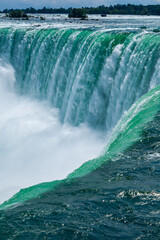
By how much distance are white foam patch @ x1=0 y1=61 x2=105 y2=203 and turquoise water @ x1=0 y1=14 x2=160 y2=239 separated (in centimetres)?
4

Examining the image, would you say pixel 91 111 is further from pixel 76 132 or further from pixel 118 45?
pixel 118 45

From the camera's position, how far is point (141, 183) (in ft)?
16.6

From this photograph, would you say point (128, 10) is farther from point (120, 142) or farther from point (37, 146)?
point (120, 142)

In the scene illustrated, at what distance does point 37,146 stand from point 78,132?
174cm

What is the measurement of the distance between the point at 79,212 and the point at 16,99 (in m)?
15.0

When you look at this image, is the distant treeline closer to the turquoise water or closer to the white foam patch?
the turquoise water

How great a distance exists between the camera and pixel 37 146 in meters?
12.9

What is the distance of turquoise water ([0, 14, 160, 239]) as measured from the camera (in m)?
4.46

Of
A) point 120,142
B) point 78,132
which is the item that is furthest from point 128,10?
point 120,142

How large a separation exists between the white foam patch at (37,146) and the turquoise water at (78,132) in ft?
0.13

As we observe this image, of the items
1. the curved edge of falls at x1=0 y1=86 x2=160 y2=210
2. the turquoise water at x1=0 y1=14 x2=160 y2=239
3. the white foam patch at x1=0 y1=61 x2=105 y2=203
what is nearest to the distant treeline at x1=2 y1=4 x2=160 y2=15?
the turquoise water at x1=0 y1=14 x2=160 y2=239

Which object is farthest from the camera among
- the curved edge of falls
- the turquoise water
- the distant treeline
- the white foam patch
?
the distant treeline

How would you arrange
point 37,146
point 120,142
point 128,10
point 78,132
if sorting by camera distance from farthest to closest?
1. point 128,10
2. point 78,132
3. point 37,146
4. point 120,142

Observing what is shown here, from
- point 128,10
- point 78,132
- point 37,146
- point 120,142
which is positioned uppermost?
point 128,10
